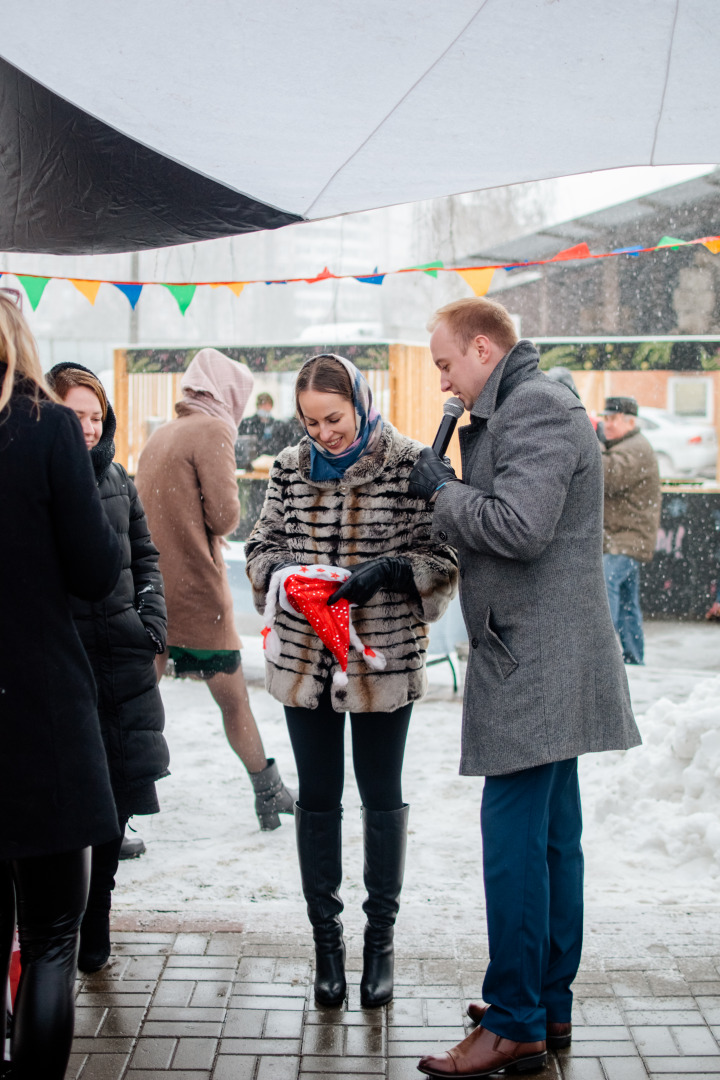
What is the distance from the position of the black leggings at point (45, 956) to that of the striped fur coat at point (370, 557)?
0.97 metres

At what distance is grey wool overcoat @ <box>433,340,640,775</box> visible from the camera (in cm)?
259

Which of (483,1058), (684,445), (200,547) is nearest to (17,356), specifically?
(483,1058)

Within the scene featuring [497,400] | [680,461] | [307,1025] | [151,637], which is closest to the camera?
[497,400]

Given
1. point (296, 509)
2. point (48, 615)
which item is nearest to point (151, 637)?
point (296, 509)

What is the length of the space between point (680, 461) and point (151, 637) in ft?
33.4

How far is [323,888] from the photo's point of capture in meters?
3.13

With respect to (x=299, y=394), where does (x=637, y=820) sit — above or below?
below

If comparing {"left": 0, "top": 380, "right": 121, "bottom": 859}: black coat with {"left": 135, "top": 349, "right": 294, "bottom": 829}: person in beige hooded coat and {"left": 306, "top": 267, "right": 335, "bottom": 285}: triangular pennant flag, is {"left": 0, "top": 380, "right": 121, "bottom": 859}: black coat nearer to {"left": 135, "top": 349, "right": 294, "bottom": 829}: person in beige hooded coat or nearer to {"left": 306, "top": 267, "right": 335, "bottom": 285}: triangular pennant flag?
{"left": 135, "top": 349, "right": 294, "bottom": 829}: person in beige hooded coat

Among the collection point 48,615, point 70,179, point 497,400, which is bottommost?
point 48,615

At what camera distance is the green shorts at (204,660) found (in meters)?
4.63

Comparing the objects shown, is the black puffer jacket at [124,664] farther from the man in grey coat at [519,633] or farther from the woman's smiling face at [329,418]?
the man in grey coat at [519,633]

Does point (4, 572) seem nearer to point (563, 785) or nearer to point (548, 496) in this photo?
point (548, 496)

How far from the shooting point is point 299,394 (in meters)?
3.07

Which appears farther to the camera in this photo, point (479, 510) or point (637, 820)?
point (637, 820)
